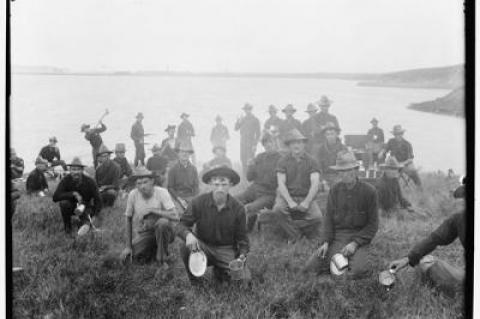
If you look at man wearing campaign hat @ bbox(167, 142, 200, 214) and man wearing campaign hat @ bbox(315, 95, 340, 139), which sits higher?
man wearing campaign hat @ bbox(315, 95, 340, 139)

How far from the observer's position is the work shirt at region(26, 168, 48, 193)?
5.53 metres

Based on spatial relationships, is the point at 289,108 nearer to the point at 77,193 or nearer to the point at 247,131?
the point at 247,131

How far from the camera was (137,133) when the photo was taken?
5.50 meters

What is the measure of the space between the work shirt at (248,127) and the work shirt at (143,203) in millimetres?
1143

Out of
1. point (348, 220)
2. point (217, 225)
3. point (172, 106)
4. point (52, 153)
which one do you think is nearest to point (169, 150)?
point (172, 106)

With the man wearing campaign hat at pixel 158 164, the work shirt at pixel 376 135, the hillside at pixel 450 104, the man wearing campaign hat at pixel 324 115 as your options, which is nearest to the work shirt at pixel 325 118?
the man wearing campaign hat at pixel 324 115

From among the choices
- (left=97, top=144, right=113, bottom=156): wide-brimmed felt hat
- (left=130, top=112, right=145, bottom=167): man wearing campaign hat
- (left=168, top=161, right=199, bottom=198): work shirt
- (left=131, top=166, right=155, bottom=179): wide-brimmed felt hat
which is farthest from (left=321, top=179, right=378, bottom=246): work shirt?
(left=97, top=144, right=113, bottom=156): wide-brimmed felt hat

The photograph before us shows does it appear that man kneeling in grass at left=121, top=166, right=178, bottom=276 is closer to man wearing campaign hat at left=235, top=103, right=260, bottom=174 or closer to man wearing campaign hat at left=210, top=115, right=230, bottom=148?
man wearing campaign hat at left=210, top=115, right=230, bottom=148

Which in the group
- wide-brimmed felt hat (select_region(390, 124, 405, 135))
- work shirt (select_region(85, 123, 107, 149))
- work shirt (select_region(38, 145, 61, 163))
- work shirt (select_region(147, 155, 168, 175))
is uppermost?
wide-brimmed felt hat (select_region(390, 124, 405, 135))

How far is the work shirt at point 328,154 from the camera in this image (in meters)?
5.39

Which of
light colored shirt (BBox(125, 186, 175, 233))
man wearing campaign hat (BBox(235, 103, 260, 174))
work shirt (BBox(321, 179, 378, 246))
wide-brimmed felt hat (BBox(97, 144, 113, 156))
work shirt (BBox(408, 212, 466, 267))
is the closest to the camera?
work shirt (BBox(408, 212, 466, 267))

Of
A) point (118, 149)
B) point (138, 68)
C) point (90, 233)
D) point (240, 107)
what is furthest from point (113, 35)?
point (90, 233)

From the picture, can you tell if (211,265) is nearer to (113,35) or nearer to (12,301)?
(12,301)

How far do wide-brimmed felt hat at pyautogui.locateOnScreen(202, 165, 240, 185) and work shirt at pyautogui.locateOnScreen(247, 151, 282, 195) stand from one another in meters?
0.25
